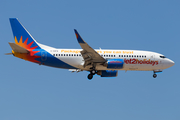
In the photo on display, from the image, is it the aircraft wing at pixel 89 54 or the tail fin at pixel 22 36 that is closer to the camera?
the aircraft wing at pixel 89 54

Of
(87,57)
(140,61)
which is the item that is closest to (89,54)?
(87,57)

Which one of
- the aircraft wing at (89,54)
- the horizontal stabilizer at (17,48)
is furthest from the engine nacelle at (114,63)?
the horizontal stabilizer at (17,48)

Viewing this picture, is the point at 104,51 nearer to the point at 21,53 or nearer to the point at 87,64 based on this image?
the point at 87,64

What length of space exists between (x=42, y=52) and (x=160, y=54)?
19.9 meters

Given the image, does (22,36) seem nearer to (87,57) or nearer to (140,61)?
(87,57)

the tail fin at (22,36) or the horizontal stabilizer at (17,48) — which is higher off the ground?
the tail fin at (22,36)

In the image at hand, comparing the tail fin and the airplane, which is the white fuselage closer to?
the airplane

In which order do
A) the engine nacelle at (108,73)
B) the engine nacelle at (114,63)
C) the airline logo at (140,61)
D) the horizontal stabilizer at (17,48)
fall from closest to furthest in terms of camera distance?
the horizontal stabilizer at (17,48)
the engine nacelle at (114,63)
the airline logo at (140,61)
the engine nacelle at (108,73)

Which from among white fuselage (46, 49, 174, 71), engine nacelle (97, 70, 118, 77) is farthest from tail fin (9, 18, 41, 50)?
engine nacelle (97, 70, 118, 77)

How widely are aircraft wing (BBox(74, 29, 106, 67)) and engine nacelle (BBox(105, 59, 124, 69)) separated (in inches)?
36.5

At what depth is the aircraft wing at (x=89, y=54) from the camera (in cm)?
4725

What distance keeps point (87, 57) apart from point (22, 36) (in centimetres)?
1161

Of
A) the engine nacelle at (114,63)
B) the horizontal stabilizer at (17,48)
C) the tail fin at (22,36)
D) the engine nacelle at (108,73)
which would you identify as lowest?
the engine nacelle at (108,73)

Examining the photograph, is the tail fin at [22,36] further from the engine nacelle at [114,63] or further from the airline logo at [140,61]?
the airline logo at [140,61]
